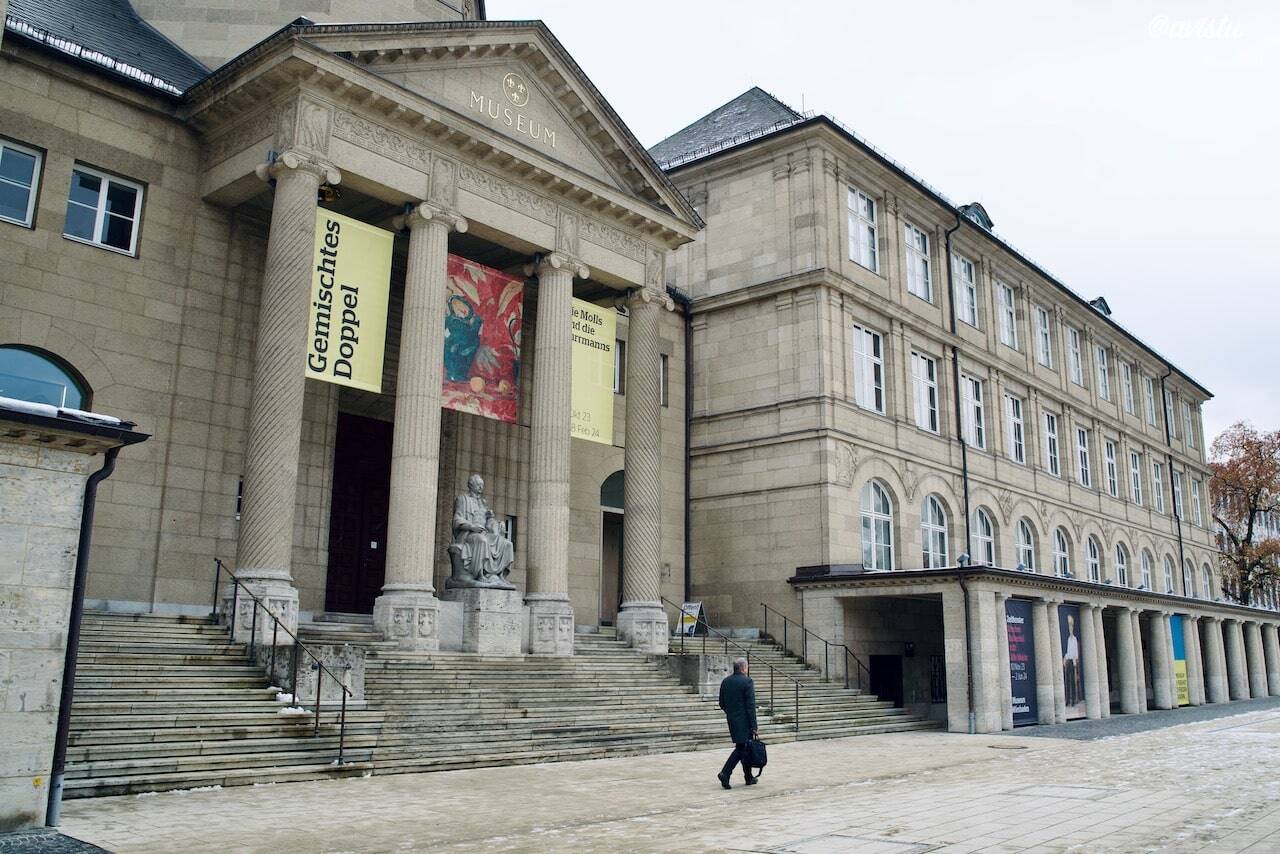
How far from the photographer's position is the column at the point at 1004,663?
23.7 m

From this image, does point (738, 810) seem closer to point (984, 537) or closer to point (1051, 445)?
point (984, 537)

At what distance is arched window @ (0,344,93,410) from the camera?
711 inches

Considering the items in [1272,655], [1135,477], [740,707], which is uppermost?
[1135,477]

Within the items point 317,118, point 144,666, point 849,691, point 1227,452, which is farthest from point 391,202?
point 1227,452

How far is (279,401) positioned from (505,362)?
5658mm

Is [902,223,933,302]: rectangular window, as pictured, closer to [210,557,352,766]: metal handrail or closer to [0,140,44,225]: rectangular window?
[210,557,352,766]: metal handrail

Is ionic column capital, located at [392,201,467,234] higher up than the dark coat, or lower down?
higher up

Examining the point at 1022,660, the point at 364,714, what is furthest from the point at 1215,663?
the point at 364,714

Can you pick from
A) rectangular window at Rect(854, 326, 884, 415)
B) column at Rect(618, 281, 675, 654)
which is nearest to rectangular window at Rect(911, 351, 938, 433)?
rectangular window at Rect(854, 326, 884, 415)

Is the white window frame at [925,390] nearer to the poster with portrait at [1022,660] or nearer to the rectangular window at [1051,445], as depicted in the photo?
the rectangular window at [1051,445]

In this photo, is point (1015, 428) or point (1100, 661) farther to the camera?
point (1015, 428)

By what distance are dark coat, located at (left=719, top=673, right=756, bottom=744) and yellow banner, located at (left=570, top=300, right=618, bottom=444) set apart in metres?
10.9

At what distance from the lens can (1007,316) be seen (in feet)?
127

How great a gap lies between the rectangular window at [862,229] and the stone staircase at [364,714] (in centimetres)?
1405
